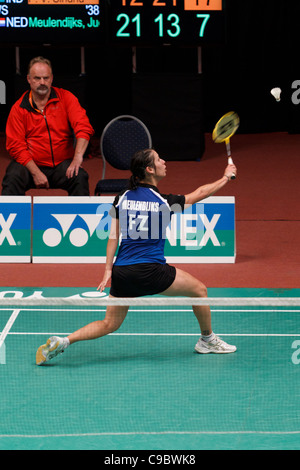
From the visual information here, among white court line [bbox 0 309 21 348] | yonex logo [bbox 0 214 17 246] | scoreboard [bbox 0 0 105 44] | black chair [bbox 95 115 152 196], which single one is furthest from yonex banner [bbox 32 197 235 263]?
scoreboard [bbox 0 0 105 44]

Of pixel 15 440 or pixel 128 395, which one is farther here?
pixel 128 395

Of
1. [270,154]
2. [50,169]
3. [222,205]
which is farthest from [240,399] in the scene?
[270,154]

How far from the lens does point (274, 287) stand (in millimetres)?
7309

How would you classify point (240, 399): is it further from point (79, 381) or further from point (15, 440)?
point (15, 440)

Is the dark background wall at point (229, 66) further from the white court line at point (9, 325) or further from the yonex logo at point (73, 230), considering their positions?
the white court line at point (9, 325)

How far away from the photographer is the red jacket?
8414mm

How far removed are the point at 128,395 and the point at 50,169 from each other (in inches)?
153

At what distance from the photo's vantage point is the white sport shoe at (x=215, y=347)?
567cm

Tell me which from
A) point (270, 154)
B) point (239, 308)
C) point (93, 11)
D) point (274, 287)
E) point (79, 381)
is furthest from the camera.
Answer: point (270, 154)

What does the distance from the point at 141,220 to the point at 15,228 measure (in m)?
2.90

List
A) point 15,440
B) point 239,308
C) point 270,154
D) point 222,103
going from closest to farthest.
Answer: point 15,440
point 239,308
point 270,154
point 222,103

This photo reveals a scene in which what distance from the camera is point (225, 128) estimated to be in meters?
6.37

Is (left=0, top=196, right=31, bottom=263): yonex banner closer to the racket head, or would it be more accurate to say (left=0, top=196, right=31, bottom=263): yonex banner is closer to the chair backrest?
the chair backrest

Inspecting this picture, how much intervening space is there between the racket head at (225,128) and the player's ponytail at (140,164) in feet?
3.19
